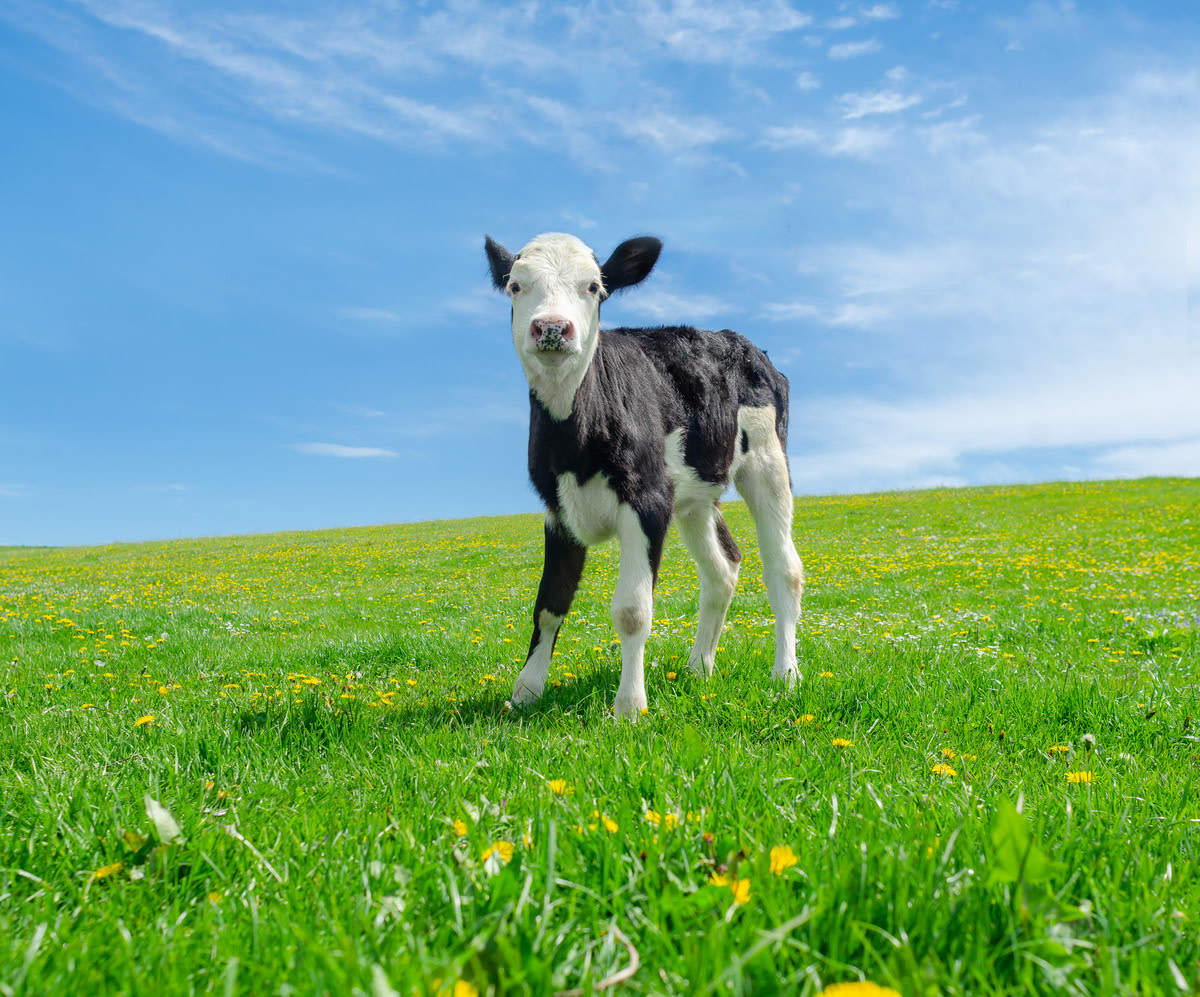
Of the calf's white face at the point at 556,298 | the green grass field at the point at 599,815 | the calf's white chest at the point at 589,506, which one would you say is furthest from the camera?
the calf's white chest at the point at 589,506

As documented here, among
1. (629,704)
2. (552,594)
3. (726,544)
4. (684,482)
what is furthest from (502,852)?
(726,544)

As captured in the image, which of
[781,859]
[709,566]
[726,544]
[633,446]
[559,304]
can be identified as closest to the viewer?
[781,859]

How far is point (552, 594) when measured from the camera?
18.5ft

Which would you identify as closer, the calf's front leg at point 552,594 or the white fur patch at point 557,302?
the white fur patch at point 557,302

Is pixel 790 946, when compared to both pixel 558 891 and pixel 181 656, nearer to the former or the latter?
pixel 558 891

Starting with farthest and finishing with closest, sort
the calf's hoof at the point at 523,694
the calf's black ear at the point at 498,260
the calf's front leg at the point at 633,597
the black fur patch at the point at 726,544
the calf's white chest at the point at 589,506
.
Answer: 1. the black fur patch at the point at 726,544
2. the calf's black ear at the point at 498,260
3. the calf's hoof at the point at 523,694
4. the calf's white chest at the point at 589,506
5. the calf's front leg at the point at 633,597

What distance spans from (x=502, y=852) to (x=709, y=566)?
460 cm

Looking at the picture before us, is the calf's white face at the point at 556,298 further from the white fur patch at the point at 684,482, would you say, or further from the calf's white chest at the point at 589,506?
the white fur patch at the point at 684,482

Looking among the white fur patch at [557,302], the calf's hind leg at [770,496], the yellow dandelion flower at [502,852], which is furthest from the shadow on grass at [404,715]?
the yellow dandelion flower at [502,852]

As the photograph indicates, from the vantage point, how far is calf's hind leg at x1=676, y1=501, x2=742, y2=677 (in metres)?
6.46

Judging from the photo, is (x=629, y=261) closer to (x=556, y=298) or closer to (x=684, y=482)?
(x=556, y=298)

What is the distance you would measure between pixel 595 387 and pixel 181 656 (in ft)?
17.4

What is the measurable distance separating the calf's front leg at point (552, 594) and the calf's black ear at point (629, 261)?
1.77 m

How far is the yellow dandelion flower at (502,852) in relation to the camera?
7.16 ft
